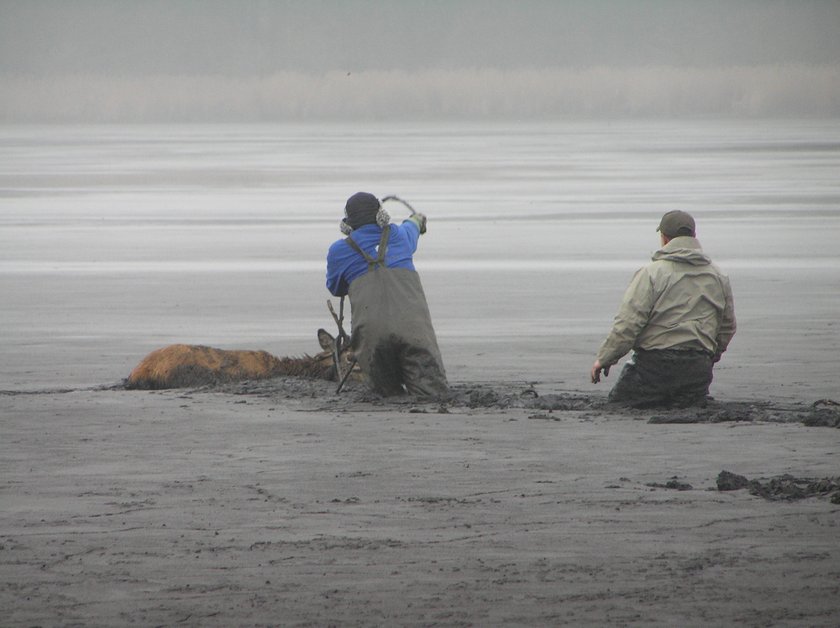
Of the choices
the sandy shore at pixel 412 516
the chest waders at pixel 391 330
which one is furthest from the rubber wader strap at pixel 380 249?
the sandy shore at pixel 412 516

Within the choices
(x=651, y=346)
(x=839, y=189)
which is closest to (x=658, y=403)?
(x=651, y=346)

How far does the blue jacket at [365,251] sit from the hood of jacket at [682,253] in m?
1.53

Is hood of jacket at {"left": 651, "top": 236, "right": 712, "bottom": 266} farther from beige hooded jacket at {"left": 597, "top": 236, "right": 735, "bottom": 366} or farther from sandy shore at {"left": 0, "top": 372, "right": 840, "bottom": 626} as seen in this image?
sandy shore at {"left": 0, "top": 372, "right": 840, "bottom": 626}

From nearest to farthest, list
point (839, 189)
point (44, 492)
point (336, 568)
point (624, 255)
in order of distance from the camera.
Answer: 1. point (336, 568)
2. point (44, 492)
3. point (624, 255)
4. point (839, 189)

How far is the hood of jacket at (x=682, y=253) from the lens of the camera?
28.5 ft

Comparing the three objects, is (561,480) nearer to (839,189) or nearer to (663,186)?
(839,189)

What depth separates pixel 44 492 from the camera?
22.7ft

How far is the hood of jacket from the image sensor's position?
869 centimetres

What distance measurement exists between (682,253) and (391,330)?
5.77 feet

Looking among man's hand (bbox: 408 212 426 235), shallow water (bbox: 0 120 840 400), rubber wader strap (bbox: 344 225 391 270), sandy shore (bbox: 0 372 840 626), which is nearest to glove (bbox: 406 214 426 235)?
man's hand (bbox: 408 212 426 235)

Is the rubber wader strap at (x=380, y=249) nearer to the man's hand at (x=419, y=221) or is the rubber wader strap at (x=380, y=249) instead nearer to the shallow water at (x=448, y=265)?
the man's hand at (x=419, y=221)

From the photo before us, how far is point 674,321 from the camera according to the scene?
8.63m

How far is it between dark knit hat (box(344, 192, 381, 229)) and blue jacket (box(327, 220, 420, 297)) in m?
0.04

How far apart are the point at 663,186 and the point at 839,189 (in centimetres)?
460
